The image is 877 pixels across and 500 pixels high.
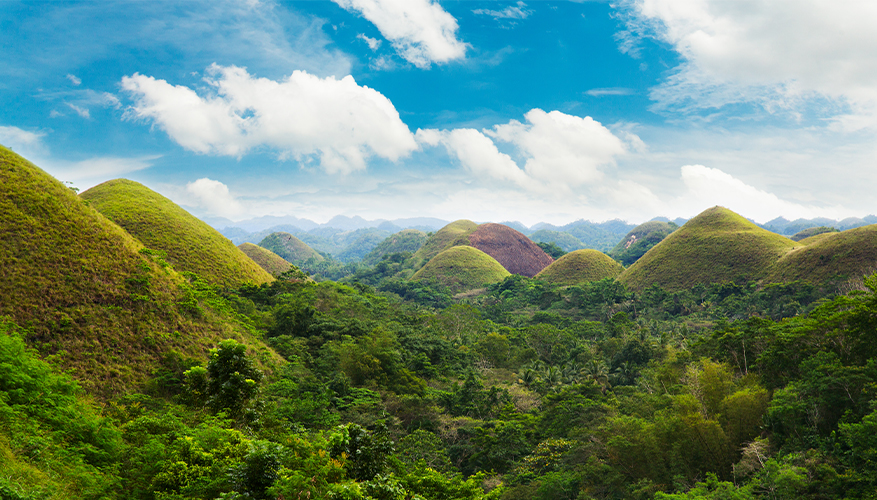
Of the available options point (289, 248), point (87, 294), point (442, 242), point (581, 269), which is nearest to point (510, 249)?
point (442, 242)

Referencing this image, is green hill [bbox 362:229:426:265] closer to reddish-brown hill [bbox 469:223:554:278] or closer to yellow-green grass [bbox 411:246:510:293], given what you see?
reddish-brown hill [bbox 469:223:554:278]

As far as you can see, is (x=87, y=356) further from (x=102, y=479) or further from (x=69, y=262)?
(x=102, y=479)

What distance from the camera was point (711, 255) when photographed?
212 ft

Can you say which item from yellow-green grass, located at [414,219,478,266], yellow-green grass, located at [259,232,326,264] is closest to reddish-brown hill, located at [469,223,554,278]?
yellow-green grass, located at [414,219,478,266]

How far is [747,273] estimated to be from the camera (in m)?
57.5

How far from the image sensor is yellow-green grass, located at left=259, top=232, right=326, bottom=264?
163 m

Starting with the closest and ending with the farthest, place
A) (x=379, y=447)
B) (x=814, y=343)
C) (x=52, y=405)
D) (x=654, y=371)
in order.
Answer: (x=52, y=405), (x=379, y=447), (x=814, y=343), (x=654, y=371)

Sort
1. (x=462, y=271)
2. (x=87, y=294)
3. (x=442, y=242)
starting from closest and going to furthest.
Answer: (x=87, y=294), (x=462, y=271), (x=442, y=242)

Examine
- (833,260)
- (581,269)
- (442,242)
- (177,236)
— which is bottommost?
(581,269)

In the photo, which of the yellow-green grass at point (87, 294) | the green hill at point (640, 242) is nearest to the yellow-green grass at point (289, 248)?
the green hill at point (640, 242)

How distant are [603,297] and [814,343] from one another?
140 feet

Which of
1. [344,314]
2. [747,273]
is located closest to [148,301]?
[344,314]

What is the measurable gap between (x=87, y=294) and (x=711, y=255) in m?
75.8

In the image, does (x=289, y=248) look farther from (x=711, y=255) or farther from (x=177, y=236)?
(x=711, y=255)
